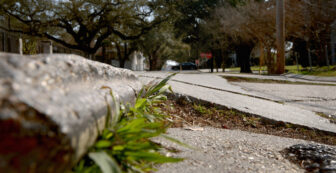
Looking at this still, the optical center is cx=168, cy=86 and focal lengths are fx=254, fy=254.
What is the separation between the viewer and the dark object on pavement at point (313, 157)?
130 centimetres

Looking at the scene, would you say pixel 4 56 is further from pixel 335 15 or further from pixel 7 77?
pixel 335 15

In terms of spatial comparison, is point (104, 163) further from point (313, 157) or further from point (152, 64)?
point (152, 64)

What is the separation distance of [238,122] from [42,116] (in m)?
1.92

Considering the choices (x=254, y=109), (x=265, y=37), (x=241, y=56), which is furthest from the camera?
(x=241, y=56)

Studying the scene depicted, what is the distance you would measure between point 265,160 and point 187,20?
1122 inches

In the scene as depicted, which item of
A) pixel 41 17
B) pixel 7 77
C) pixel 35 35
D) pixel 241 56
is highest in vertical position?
pixel 41 17

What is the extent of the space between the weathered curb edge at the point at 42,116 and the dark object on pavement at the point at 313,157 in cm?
113

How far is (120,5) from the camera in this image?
18.0 metres

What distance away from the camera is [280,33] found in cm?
1129

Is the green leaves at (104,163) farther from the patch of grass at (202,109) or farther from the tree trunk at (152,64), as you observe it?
the tree trunk at (152,64)

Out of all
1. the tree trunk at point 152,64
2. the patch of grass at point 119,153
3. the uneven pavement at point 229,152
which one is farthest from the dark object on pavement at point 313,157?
the tree trunk at point 152,64

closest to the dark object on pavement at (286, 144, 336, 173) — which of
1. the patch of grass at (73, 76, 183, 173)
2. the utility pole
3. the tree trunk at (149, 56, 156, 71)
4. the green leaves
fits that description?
the patch of grass at (73, 76, 183, 173)

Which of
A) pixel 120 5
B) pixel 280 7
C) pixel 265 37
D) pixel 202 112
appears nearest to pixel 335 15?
pixel 265 37

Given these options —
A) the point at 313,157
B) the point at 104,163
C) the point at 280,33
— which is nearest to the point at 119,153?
the point at 104,163
